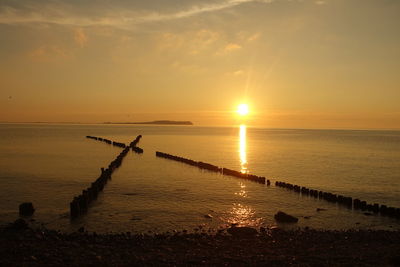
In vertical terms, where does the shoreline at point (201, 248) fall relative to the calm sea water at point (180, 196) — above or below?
above

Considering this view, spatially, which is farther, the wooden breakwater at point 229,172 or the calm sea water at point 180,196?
the wooden breakwater at point 229,172

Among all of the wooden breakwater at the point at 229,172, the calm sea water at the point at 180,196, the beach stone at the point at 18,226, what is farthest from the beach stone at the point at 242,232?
the wooden breakwater at the point at 229,172

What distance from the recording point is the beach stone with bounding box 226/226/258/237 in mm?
16125

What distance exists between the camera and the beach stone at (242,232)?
635 inches

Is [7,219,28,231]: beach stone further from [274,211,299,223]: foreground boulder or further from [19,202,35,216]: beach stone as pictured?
[274,211,299,223]: foreground boulder

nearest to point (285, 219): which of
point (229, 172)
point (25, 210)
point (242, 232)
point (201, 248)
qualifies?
point (242, 232)

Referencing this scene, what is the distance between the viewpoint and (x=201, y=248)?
13891mm

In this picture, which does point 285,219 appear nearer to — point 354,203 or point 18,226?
point 354,203

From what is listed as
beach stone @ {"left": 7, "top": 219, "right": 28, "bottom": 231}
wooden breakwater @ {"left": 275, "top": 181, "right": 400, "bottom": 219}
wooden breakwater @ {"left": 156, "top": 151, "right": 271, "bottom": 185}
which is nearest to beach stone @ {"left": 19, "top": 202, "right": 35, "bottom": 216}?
beach stone @ {"left": 7, "top": 219, "right": 28, "bottom": 231}

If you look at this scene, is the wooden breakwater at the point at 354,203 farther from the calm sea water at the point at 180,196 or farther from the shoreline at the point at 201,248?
the shoreline at the point at 201,248

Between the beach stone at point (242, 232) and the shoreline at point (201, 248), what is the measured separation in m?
0.04

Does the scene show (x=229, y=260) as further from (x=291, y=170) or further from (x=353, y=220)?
(x=291, y=170)

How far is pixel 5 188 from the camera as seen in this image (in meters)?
27.4

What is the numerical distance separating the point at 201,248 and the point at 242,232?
312 centimetres
